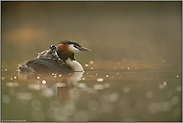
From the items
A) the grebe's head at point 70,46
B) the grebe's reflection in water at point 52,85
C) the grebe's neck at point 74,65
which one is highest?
the grebe's head at point 70,46

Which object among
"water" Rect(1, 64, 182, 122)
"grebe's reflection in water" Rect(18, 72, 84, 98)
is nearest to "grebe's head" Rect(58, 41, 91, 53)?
"grebe's reflection in water" Rect(18, 72, 84, 98)

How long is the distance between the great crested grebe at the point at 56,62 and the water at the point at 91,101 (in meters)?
1.60

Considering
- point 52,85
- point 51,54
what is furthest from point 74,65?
point 52,85

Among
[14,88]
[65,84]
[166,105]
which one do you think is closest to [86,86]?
[65,84]

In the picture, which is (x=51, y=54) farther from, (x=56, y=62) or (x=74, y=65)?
(x=74, y=65)

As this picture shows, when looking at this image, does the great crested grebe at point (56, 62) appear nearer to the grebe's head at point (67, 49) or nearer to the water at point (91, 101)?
the grebe's head at point (67, 49)

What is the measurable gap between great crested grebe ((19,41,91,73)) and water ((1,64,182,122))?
1605mm

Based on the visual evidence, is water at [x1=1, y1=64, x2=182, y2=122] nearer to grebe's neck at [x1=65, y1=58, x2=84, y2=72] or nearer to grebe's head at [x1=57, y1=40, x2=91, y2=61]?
grebe's neck at [x1=65, y1=58, x2=84, y2=72]

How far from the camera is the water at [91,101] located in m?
3.84

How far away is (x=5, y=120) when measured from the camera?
3.87 metres

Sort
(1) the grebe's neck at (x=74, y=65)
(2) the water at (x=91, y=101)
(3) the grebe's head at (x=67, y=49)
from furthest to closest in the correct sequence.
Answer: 1. (3) the grebe's head at (x=67, y=49)
2. (1) the grebe's neck at (x=74, y=65)
3. (2) the water at (x=91, y=101)

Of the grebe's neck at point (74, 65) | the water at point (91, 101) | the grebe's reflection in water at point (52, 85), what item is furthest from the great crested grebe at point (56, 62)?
the water at point (91, 101)

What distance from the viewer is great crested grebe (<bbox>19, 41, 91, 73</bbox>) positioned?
7594 mm

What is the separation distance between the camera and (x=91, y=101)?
4387 mm
